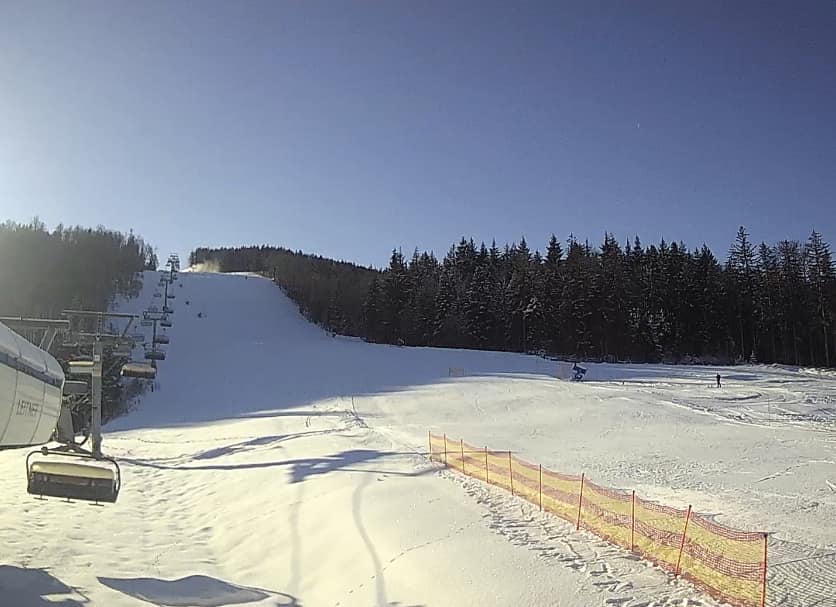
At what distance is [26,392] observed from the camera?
32.3 ft

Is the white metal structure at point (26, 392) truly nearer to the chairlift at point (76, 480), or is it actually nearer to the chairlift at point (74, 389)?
the chairlift at point (76, 480)

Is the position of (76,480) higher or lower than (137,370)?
lower

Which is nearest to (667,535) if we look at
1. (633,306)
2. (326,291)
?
(633,306)

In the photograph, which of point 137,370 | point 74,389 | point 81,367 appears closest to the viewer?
point 74,389

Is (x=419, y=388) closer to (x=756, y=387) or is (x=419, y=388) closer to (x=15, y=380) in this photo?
(x=756, y=387)

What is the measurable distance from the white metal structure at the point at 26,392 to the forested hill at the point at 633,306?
6624cm

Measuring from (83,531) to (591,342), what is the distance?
64.8 m

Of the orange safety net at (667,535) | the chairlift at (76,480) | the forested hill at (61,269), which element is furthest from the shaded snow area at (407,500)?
the forested hill at (61,269)

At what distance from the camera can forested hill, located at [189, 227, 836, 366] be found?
7206cm

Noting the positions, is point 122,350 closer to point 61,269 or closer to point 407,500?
point 407,500

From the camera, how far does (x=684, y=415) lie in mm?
33969

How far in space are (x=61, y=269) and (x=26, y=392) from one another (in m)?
72.8

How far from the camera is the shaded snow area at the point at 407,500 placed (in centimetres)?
1005

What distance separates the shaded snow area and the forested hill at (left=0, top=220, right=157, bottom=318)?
23.4 metres
